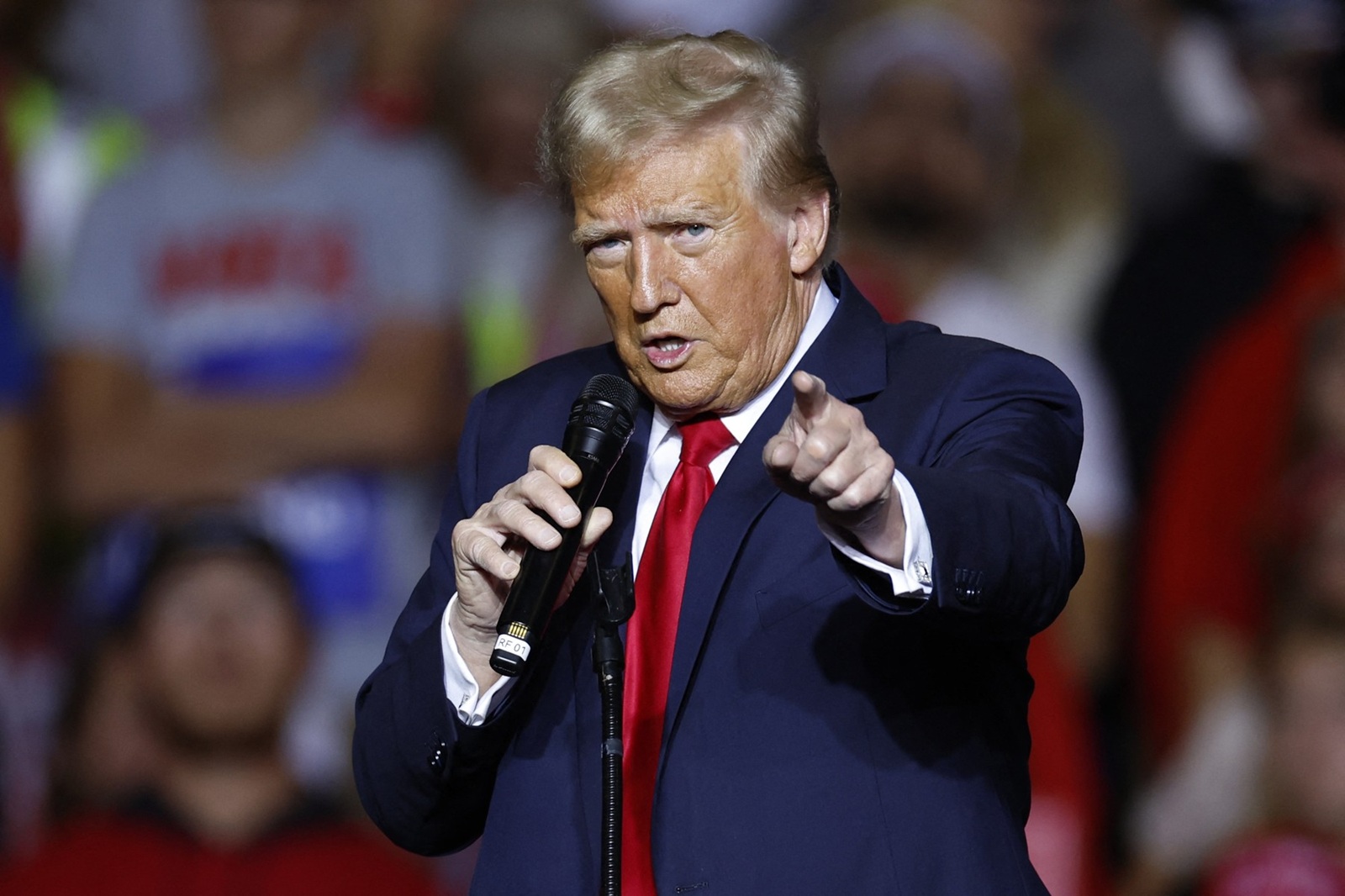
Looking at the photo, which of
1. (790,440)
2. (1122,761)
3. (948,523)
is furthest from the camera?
(1122,761)

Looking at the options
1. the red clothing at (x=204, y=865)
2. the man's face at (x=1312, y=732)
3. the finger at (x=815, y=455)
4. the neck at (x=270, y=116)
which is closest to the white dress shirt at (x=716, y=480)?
the finger at (x=815, y=455)

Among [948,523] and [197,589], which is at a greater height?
[948,523]

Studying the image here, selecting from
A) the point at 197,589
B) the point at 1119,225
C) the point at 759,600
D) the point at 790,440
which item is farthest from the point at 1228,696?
the point at 790,440

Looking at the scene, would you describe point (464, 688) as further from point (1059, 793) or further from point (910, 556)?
point (1059, 793)

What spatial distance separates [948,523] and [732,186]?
44cm

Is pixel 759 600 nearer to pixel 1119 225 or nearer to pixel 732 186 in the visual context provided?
pixel 732 186

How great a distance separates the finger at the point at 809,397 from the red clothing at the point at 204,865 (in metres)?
2.61

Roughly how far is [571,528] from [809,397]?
1.01 feet

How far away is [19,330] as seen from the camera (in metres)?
4.90

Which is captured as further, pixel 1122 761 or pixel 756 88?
pixel 1122 761

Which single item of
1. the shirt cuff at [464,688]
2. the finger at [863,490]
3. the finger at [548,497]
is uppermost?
the finger at [863,490]

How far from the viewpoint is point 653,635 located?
1.93 m

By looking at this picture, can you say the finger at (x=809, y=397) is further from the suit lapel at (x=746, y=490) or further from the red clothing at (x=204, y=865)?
the red clothing at (x=204, y=865)

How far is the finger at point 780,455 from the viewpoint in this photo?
61.7 inches
